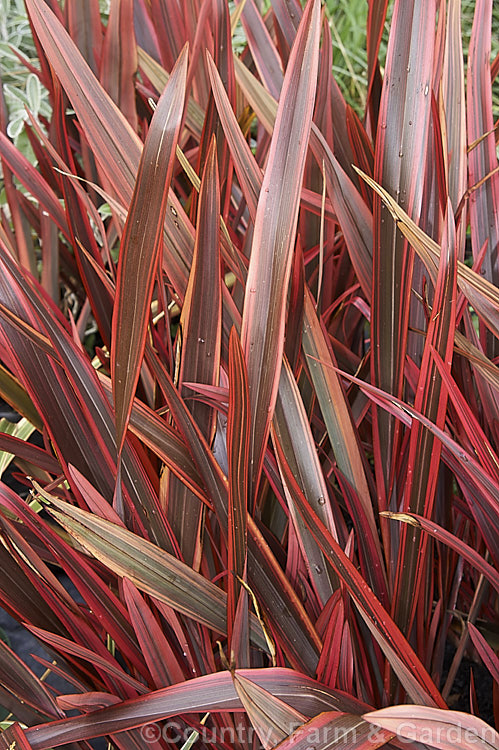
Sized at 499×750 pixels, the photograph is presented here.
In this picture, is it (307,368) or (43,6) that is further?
(307,368)

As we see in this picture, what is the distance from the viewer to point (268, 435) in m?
0.41

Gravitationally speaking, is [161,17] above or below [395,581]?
above

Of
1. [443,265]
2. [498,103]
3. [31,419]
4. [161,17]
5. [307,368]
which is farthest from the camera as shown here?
[498,103]

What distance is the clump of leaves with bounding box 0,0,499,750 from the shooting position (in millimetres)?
366

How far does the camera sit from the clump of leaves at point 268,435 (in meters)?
0.37

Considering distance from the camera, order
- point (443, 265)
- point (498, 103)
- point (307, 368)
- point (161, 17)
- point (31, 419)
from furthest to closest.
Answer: point (498, 103), point (161, 17), point (31, 419), point (307, 368), point (443, 265)

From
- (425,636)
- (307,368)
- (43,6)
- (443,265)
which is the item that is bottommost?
(425,636)

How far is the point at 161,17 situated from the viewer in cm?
75

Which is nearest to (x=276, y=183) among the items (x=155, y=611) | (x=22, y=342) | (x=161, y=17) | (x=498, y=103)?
(x=22, y=342)

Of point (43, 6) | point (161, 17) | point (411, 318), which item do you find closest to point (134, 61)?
point (161, 17)

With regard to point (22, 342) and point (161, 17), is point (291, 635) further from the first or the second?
point (161, 17)

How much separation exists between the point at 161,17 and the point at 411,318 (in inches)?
20.8

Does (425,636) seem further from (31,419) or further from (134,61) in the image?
(134,61)

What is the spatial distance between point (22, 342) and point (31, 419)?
0.66 feet
